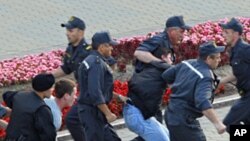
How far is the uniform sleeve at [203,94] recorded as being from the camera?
12.2 metres

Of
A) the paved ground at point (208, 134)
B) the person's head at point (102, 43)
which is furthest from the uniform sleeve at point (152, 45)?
the paved ground at point (208, 134)

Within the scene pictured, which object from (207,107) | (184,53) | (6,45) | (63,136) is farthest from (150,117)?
(6,45)

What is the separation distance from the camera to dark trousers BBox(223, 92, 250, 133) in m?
13.4

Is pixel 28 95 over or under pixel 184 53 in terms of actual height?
over

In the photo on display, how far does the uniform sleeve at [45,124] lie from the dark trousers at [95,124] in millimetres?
1288

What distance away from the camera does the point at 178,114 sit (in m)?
12.6

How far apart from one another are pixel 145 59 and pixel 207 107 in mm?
1388

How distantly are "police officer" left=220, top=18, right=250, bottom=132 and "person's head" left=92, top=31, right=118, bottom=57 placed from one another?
153 centimetres

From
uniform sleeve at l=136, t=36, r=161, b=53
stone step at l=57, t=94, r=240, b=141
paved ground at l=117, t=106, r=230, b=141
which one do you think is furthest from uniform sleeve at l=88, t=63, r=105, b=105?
paved ground at l=117, t=106, r=230, b=141

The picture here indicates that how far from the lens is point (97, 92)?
502 inches

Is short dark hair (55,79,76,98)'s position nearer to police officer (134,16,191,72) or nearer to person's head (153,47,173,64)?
police officer (134,16,191,72)

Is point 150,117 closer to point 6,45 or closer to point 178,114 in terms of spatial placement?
point 178,114

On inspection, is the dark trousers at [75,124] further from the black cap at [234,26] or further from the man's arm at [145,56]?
the black cap at [234,26]

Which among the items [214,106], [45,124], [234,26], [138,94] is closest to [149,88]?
[138,94]
